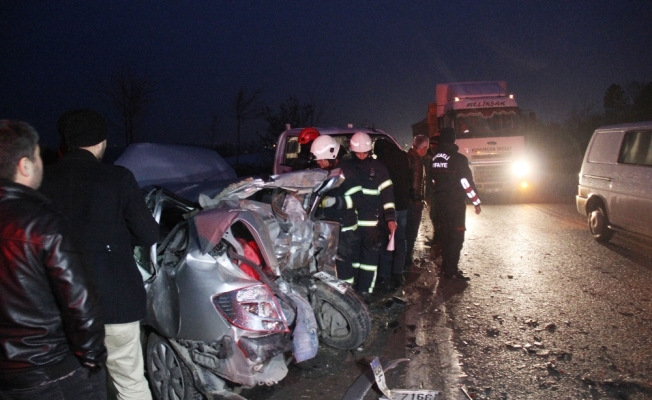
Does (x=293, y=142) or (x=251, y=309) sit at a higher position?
(x=293, y=142)

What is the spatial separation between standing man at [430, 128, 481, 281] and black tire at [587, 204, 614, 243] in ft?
10.5

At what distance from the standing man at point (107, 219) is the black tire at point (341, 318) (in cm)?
192

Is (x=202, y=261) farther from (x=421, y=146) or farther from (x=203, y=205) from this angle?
(x=421, y=146)

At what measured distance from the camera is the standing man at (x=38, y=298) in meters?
2.13

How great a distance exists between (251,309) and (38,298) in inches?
58.4

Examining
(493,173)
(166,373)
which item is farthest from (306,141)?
(493,173)

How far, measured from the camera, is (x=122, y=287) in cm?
296

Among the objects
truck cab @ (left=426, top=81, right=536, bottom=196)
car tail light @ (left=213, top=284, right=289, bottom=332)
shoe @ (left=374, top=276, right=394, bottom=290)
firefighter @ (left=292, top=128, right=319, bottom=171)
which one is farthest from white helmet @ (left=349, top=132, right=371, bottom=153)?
truck cab @ (left=426, top=81, right=536, bottom=196)

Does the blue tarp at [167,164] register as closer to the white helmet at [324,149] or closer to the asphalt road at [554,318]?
the white helmet at [324,149]

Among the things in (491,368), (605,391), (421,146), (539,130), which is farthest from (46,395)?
(539,130)

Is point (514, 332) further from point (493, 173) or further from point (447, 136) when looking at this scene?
point (493, 173)

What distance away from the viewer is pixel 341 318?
482 centimetres

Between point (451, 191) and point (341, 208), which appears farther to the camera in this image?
point (451, 191)

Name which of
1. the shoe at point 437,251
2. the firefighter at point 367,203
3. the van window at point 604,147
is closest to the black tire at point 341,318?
the firefighter at point 367,203
